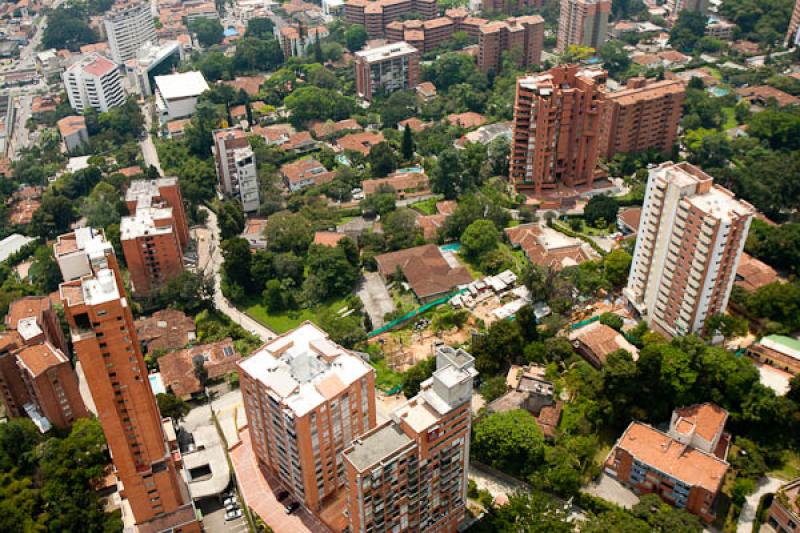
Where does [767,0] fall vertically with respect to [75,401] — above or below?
above

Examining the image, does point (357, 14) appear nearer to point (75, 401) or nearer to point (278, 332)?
point (278, 332)

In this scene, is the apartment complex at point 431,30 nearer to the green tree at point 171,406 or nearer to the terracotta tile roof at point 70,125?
the terracotta tile roof at point 70,125

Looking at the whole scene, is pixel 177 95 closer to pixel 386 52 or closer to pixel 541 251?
pixel 386 52

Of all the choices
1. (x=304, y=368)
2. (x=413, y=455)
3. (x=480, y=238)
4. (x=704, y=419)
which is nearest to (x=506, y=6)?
(x=480, y=238)

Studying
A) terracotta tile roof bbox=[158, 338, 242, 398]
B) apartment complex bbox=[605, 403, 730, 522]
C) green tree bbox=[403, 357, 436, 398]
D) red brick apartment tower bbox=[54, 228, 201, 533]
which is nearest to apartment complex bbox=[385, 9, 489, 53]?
terracotta tile roof bbox=[158, 338, 242, 398]

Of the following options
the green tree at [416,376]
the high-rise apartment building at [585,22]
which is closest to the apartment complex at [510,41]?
the high-rise apartment building at [585,22]

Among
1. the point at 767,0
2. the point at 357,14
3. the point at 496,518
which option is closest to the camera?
the point at 496,518

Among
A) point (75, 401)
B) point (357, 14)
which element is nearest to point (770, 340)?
point (75, 401)
